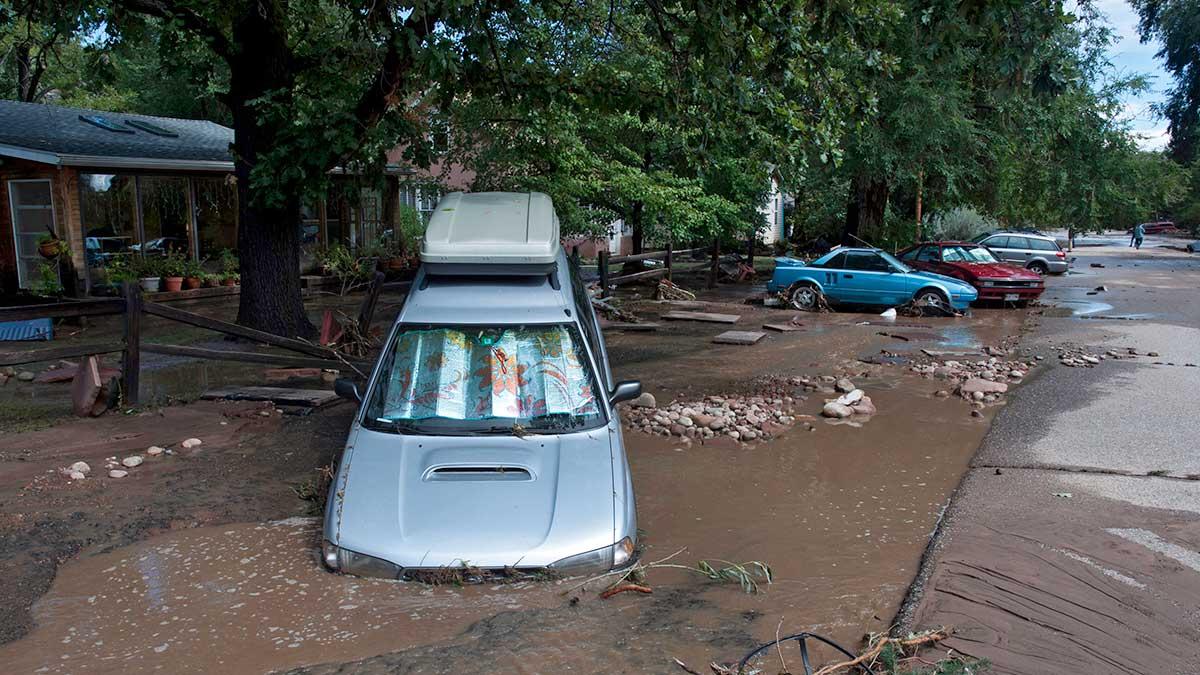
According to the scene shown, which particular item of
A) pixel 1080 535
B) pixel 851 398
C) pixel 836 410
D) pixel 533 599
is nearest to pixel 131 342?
pixel 533 599

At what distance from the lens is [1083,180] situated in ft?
87.0

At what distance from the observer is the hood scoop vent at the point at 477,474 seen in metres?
A: 5.12

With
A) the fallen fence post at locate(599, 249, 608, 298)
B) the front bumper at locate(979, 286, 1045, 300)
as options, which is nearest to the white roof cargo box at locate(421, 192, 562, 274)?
the fallen fence post at locate(599, 249, 608, 298)

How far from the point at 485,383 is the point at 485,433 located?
0.39 metres

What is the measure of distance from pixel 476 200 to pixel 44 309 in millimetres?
5066

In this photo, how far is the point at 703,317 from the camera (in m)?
17.1

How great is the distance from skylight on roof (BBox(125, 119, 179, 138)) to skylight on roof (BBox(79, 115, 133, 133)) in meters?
0.47

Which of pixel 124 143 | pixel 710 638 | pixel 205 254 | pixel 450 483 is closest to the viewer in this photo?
pixel 710 638

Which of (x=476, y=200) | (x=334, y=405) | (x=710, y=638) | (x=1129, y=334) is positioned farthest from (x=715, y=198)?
(x=710, y=638)

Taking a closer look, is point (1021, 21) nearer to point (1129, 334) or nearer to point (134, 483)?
point (1129, 334)

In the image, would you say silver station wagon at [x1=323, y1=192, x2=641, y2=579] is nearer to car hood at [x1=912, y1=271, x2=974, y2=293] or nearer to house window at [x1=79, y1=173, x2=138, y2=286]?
car hood at [x1=912, y1=271, x2=974, y2=293]

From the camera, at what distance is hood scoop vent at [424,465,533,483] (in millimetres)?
5121

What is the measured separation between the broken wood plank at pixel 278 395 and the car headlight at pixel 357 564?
478 cm

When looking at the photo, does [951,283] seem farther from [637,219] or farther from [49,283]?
[49,283]
